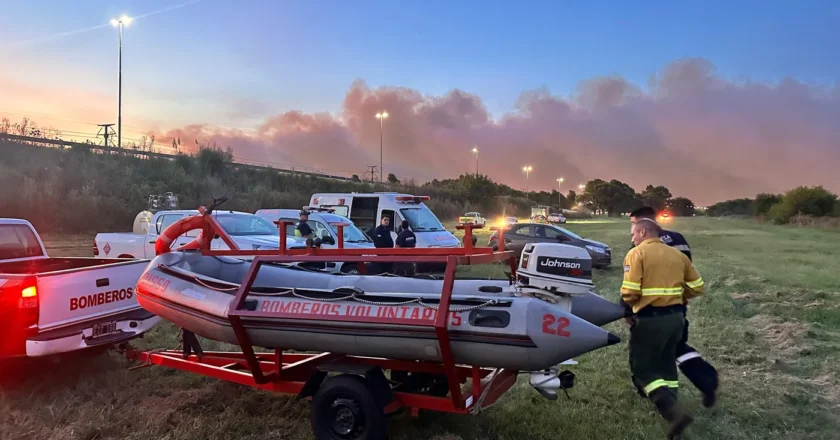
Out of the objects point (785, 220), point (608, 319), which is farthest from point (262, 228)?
point (785, 220)

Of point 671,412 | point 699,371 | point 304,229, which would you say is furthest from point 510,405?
point 304,229

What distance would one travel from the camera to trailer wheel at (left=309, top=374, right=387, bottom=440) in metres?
3.99

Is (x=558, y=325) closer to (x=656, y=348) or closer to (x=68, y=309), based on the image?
(x=656, y=348)

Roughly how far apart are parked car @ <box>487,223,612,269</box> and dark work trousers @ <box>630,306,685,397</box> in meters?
10.8

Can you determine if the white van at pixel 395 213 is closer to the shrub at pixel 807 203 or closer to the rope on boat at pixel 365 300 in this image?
the rope on boat at pixel 365 300

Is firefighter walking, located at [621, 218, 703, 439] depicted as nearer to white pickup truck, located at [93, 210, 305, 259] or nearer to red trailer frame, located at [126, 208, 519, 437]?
red trailer frame, located at [126, 208, 519, 437]

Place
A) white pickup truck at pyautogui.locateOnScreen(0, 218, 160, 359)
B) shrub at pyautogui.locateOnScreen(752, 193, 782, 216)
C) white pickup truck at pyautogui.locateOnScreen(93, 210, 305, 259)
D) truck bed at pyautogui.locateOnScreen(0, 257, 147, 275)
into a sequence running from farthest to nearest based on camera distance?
shrub at pyautogui.locateOnScreen(752, 193, 782, 216)
white pickup truck at pyautogui.locateOnScreen(93, 210, 305, 259)
truck bed at pyautogui.locateOnScreen(0, 257, 147, 275)
white pickup truck at pyautogui.locateOnScreen(0, 218, 160, 359)

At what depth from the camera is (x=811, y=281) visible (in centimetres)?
1273

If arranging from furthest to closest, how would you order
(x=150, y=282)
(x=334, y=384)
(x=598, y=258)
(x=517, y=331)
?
1. (x=598, y=258)
2. (x=150, y=282)
3. (x=334, y=384)
4. (x=517, y=331)

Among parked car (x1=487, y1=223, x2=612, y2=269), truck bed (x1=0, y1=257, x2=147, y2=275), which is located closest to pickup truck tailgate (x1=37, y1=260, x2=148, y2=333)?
truck bed (x1=0, y1=257, x2=147, y2=275)

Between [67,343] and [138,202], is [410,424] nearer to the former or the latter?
[67,343]

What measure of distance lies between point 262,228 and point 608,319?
342 inches

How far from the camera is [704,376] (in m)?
4.90

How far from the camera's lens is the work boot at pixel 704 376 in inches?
192
